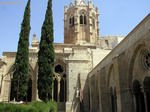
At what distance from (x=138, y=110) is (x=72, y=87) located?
11408mm

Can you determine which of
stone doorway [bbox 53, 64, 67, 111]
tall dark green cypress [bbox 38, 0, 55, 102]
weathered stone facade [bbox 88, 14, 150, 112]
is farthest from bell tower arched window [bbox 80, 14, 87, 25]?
weathered stone facade [bbox 88, 14, 150, 112]

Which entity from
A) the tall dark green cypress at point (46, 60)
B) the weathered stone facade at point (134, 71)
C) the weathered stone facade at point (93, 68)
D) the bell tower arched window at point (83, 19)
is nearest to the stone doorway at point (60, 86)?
the weathered stone facade at point (93, 68)

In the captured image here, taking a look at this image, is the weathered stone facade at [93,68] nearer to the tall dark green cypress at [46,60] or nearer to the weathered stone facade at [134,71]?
the weathered stone facade at [134,71]

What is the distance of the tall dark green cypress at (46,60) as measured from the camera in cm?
1938

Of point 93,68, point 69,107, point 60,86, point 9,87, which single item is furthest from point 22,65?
point 93,68

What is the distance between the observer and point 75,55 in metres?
25.5

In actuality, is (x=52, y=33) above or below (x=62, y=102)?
above

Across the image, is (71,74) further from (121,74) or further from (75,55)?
(121,74)

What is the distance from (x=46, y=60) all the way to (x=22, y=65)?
7.99 feet

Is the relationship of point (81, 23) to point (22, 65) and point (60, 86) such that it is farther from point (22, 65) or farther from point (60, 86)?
point (22, 65)

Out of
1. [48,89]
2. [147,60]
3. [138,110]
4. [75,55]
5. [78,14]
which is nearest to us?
[147,60]

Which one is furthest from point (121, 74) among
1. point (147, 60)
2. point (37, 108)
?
point (37, 108)

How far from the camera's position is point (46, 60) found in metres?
20.0

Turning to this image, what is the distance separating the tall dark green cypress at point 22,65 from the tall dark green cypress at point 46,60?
1649mm
